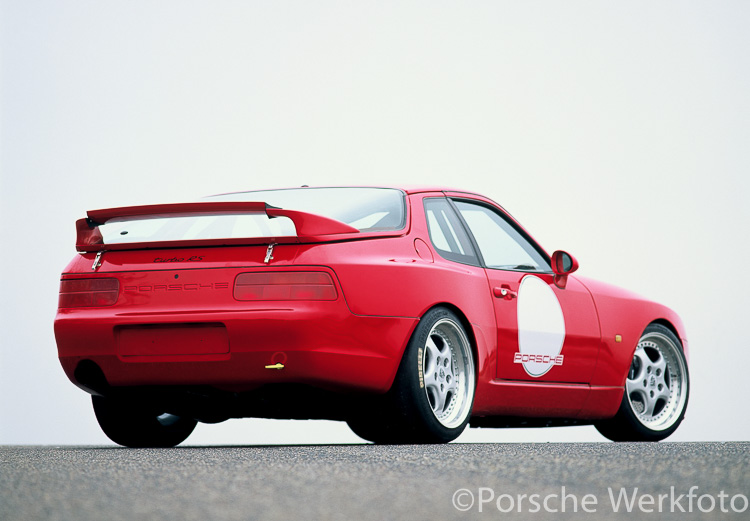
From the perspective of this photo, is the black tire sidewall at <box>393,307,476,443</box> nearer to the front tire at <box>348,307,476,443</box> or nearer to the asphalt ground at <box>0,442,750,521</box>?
the front tire at <box>348,307,476,443</box>

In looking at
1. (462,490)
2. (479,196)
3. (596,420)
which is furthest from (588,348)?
(462,490)

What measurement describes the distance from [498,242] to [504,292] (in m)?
0.50

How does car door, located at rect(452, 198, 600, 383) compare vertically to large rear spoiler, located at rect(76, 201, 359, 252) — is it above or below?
below

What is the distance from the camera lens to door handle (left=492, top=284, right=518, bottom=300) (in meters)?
7.01

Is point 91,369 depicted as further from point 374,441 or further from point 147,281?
point 374,441

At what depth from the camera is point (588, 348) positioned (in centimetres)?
772

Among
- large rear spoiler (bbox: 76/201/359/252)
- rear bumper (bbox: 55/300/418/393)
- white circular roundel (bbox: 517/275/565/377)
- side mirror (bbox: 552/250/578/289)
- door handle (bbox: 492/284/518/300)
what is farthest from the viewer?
side mirror (bbox: 552/250/578/289)

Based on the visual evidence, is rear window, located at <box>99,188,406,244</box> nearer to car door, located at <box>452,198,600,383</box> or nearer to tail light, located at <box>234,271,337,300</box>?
tail light, located at <box>234,271,337,300</box>

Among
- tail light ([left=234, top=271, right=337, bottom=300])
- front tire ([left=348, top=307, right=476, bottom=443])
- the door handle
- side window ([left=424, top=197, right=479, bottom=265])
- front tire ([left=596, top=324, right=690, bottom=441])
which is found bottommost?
front tire ([left=596, top=324, right=690, bottom=441])

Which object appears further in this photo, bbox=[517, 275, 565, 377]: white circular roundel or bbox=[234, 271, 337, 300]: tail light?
bbox=[517, 275, 565, 377]: white circular roundel

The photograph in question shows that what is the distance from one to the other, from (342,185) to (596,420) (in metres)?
2.43

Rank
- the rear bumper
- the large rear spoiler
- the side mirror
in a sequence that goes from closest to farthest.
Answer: the rear bumper
the large rear spoiler
the side mirror

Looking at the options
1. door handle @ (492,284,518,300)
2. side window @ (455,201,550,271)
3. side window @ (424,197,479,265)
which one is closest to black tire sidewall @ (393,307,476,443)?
side window @ (424,197,479,265)

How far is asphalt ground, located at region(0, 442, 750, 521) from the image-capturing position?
344cm
